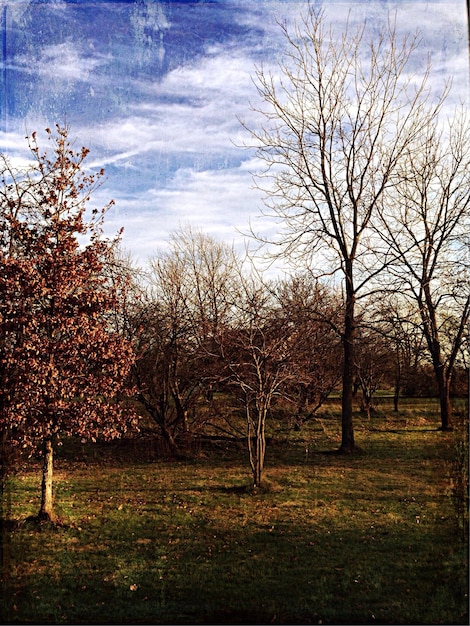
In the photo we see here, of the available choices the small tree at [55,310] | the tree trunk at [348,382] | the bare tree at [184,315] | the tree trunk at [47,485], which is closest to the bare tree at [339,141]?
the tree trunk at [348,382]

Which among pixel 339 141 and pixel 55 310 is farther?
pixel 339 141

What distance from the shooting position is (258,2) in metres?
2.85

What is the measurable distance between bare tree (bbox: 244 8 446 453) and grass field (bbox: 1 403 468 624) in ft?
1.02

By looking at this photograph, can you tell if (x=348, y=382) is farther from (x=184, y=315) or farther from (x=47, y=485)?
(x=47, y=485)

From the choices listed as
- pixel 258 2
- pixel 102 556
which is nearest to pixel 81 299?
pixel 102 556

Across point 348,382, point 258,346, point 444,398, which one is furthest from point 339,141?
point 444,398

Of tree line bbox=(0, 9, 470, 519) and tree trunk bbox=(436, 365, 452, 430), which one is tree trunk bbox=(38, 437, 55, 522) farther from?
tree trunk bbox=(436, 365, 452, 430)

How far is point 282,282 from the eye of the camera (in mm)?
3010

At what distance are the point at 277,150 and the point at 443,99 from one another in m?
0.92

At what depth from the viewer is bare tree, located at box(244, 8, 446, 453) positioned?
9.46 ft

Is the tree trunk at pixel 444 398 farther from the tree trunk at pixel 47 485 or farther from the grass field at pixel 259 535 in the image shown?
the tree trunk at pixel 47 485

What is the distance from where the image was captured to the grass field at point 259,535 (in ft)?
7.72

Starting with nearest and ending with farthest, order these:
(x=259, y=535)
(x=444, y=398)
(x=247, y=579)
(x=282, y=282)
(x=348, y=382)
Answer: (x=247, y=579), (x=259, y=535), (x=444, y=398), (x=348, y=382), (x=282, y=282)

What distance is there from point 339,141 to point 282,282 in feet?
2.88
